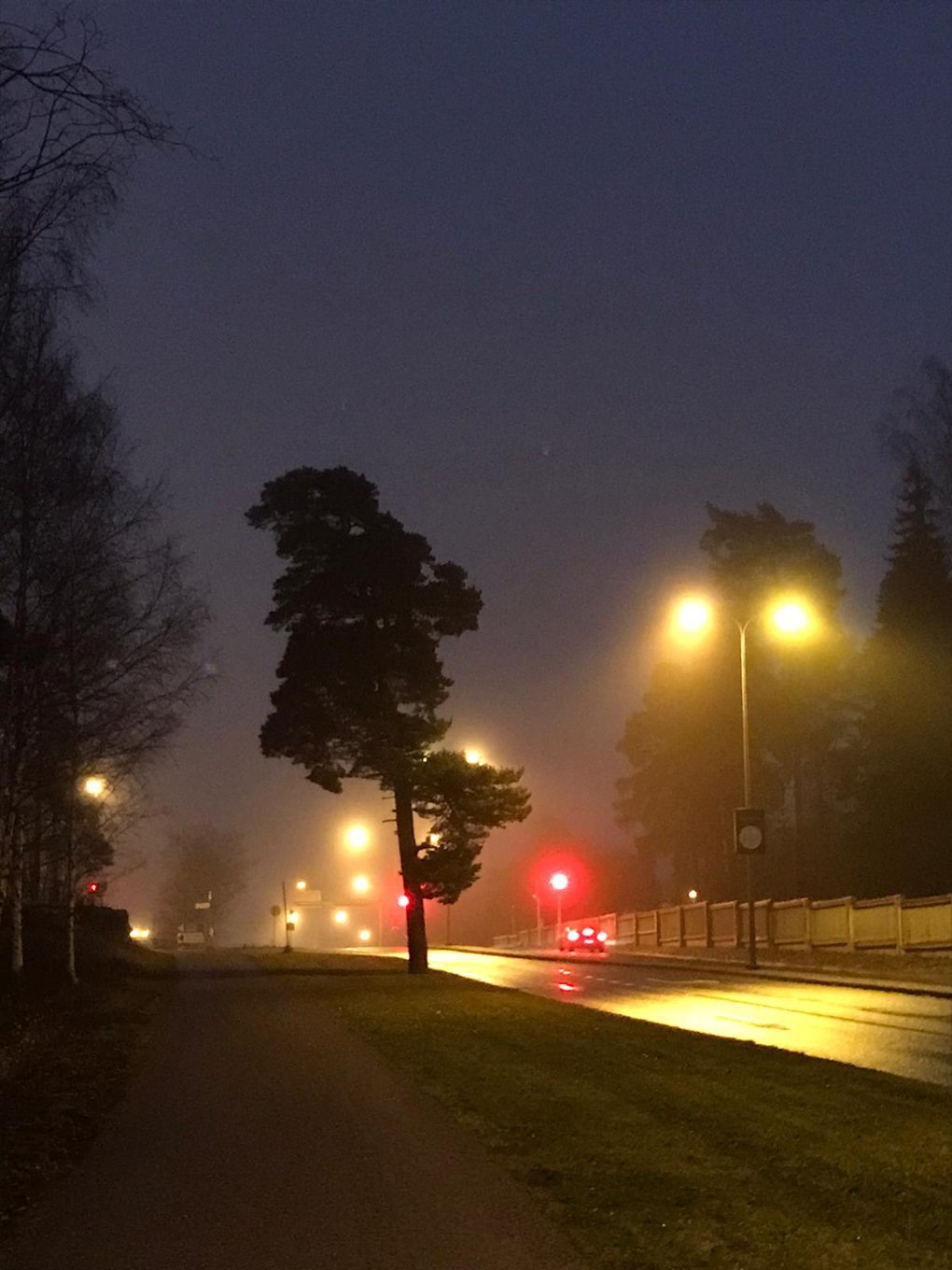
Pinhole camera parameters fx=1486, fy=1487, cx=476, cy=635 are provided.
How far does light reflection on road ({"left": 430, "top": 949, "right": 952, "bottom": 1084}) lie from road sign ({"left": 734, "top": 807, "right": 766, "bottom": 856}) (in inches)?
126

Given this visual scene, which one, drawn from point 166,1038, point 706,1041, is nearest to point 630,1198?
point 706,1041

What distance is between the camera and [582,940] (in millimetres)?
53469

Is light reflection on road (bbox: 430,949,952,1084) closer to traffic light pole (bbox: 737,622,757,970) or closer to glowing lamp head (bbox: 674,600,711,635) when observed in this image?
traffic light pole (bbox: 737,622,757,970)

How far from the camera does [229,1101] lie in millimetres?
13438

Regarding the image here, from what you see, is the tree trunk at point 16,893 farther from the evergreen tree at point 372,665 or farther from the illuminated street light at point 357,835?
the illuminated street light at point 357,835

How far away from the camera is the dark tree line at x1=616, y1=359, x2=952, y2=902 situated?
5306 centimetres

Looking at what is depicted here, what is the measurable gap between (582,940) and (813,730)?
2240cm

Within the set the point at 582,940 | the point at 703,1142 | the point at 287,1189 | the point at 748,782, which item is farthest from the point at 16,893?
the point at 582,940

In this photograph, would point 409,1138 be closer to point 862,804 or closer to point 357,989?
point 357,989

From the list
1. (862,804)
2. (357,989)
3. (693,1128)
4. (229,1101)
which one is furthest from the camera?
(862,804)

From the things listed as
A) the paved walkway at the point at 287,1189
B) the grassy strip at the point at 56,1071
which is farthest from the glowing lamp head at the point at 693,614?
the paved walkway at the point at 287,1189

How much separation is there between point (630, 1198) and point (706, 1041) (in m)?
9.13

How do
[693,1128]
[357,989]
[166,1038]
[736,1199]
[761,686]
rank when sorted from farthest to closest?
[761,686] → [357,989] → [166,1038] → [693,1128] → [736,1199]

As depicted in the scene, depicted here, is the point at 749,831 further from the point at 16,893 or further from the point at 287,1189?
the point at 287,1189
